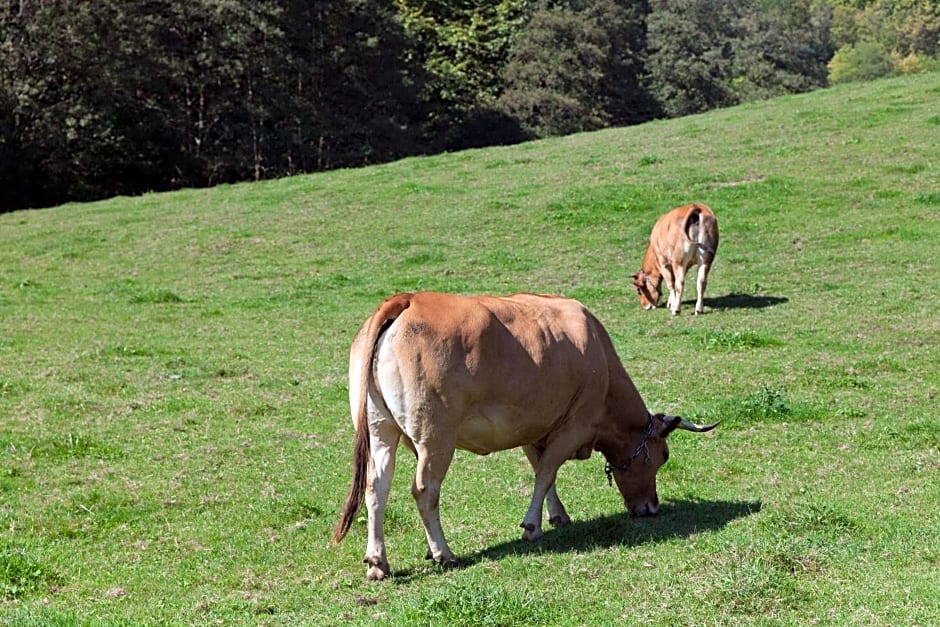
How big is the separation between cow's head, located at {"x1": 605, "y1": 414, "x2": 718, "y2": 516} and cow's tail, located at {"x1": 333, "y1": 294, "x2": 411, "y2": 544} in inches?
91.6

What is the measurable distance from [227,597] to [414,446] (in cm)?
159

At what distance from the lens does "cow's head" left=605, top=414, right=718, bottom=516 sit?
8.86 meters

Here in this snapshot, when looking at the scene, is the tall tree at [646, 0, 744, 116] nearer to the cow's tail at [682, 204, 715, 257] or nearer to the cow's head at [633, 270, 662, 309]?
the cow's head at [633, 270, 662, 309]

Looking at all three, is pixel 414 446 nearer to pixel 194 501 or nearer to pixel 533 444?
pixel 533 444

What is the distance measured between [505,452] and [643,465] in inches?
111

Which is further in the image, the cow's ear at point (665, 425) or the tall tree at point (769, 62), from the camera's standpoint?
the tall tree at point (769, 62)

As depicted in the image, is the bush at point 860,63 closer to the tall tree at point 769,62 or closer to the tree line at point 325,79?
the tall tree at point 769,62

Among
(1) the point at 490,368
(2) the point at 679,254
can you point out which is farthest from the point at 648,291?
(1) the point at 490,368

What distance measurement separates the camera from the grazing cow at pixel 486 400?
752 centimetres

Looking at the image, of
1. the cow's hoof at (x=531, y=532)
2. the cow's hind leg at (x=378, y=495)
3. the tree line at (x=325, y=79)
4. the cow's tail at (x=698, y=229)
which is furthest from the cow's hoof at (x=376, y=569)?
the tree line at (x=325, y=79)

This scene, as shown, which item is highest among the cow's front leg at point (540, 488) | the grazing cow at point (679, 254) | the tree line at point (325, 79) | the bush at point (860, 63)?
the bush at point (860, 63)

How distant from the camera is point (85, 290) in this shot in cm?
2231

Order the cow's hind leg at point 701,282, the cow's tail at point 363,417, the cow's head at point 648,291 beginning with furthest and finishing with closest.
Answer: the cow's head at point 648,291
the cow's hind leg at point 701,282
the cow's tail at point 363,417

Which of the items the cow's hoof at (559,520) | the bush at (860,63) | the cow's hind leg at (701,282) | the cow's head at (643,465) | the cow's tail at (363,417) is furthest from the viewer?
the bush at (860,63)
